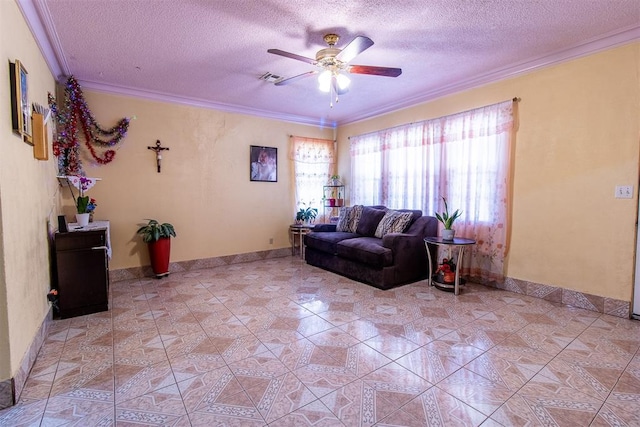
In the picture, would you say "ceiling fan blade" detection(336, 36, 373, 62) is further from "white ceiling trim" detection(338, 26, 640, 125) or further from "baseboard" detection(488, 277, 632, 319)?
"baseboard" detection(488, 277, 632, 319)

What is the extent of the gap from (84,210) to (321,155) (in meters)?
3.89

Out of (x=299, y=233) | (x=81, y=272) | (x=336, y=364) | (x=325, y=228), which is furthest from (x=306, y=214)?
(x=336, y=364)

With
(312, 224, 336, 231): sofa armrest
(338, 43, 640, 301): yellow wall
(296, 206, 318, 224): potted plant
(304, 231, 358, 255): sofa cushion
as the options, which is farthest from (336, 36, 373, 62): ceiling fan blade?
(296, 206, 318, 224): potted plant

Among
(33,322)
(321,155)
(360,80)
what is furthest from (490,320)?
(321,155)

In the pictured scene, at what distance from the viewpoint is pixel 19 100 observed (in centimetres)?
198

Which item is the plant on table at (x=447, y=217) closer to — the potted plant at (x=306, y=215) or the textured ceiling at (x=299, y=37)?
the textured ceiling at (x=299, y=37)

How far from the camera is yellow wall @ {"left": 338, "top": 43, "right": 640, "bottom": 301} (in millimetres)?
2811

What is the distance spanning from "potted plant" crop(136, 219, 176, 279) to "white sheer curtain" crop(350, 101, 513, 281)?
10.9ft

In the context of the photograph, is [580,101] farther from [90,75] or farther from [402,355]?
[90,75]

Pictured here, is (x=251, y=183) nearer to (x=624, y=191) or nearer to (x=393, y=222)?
(x=393, y=222)

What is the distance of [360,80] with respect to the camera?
3.87 metres

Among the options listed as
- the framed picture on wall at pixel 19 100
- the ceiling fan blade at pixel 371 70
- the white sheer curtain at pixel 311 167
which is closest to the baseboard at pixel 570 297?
the ceiling fan blade at pixel 371 70

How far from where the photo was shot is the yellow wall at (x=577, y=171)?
9.22 ft

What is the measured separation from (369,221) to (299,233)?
1392 mm
